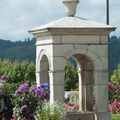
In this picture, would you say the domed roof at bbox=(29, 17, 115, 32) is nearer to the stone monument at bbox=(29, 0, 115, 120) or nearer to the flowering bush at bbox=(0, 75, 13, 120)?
the stone monument at bbox=(29, 0, 115, 120)

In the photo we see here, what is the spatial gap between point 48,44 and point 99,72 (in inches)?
55.0

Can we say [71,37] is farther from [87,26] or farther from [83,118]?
[83,118]

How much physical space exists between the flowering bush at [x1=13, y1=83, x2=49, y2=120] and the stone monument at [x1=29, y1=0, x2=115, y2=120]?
0.32m

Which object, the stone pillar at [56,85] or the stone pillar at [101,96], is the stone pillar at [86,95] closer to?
the stone pillar at [101,96]

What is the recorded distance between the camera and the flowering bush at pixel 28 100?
17.5 meters

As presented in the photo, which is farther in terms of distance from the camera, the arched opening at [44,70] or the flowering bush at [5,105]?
the arched opening at [44,70]

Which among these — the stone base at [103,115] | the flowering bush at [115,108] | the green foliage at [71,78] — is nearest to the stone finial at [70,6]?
the stone base at [103,115]

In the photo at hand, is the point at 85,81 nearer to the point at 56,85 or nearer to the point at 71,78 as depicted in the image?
the point at 56,85

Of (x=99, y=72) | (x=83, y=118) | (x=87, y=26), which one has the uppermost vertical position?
(x=87, y=26)

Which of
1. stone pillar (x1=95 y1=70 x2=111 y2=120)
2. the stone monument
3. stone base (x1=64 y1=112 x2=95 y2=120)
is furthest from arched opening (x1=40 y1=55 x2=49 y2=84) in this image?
stone pillar (x1=95 y1=70 x2=111 y2=120)

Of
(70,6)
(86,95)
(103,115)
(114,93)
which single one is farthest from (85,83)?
(114,93)

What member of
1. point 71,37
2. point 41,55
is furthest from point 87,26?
point 41,55

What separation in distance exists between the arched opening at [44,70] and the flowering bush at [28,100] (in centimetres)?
102

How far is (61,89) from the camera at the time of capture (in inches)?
683
